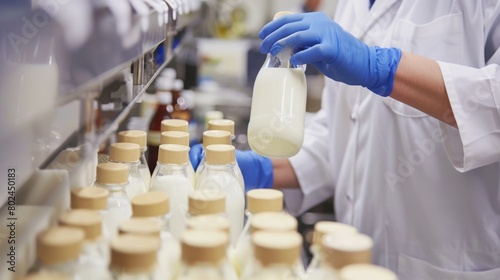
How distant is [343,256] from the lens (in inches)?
28.0

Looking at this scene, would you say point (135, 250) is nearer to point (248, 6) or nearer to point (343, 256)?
point (343, 256)

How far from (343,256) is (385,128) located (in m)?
1.14

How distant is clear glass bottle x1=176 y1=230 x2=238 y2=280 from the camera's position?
684mm

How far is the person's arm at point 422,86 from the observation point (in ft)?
4.81

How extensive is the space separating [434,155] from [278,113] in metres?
0.67

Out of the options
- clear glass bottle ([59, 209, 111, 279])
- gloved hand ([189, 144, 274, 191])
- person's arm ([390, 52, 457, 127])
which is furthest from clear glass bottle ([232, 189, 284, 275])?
gloved hand ([189, 144, 274, 191])

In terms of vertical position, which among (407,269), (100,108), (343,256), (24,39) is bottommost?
(407,269)

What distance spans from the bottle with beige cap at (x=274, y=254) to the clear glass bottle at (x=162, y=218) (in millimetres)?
115

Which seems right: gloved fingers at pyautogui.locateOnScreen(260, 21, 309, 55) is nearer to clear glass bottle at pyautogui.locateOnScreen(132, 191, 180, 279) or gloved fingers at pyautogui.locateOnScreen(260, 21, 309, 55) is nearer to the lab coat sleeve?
clear glass bottle at pyautogui.locateOnScreen(132, 191, 180, 279)

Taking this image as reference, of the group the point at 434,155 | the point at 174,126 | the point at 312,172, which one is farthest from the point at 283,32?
the point at 312,172

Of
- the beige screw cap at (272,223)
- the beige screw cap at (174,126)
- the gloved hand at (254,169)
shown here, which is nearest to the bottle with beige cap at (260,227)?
the beige screw cap at (272,223)

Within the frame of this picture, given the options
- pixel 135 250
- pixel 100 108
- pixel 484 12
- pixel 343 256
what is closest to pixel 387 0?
pixel 484 12

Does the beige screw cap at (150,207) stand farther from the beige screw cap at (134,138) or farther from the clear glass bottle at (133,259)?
the beige screw cap at (134,138)

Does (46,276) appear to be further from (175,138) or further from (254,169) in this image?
(254,169)
